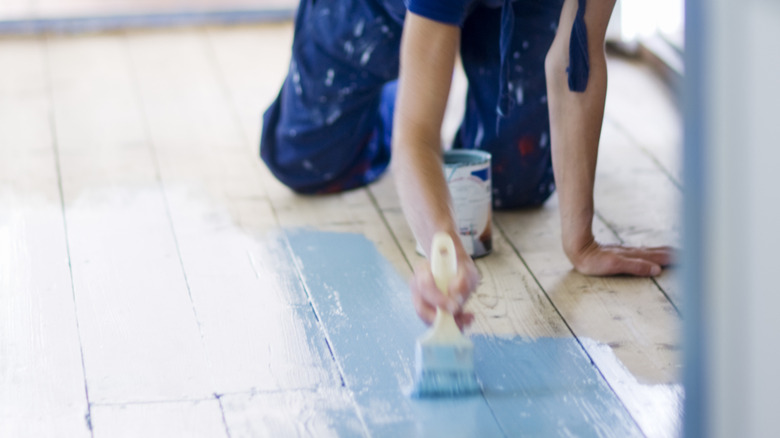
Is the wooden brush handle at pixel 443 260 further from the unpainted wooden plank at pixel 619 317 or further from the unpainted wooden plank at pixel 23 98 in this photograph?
the unpainted wooden plank at pixel 23 98

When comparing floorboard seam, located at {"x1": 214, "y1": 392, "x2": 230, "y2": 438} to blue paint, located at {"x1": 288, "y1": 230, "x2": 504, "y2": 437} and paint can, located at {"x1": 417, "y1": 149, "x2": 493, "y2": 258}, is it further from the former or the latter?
paint can, located at {"x1": 417, "y1": 149, "x2": 493, "y2": 258}

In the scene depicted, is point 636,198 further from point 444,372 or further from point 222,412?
point 222,412

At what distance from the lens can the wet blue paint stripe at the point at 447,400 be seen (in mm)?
1298

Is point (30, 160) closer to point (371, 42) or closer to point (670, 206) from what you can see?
point (371, 42)

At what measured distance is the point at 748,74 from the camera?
0.74 meters

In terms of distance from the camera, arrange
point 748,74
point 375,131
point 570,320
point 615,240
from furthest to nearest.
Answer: point 375,131, point 615,240, point 570,320, point 748,74

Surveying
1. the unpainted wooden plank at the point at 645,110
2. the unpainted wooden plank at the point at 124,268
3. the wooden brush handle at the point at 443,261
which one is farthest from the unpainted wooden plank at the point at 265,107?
the unpainted wooden plank at the point at 645,110

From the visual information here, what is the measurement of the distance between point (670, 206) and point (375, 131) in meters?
0.66


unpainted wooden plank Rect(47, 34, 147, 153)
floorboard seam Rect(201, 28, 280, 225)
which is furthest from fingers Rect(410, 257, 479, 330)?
unpainted wooden plank Rect(47, 34, 147, 153)

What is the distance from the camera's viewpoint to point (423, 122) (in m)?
1.39

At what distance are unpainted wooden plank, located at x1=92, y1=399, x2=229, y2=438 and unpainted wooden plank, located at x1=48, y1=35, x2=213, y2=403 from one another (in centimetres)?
2

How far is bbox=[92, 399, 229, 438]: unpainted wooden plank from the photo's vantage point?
1.28 metres

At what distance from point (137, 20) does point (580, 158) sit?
2.17 m

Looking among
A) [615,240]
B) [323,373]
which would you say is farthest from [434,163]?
[615,240]
